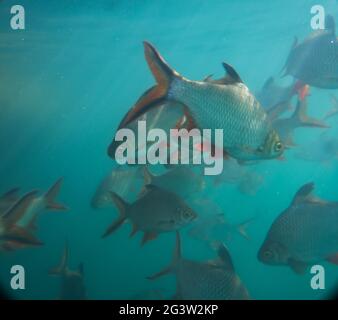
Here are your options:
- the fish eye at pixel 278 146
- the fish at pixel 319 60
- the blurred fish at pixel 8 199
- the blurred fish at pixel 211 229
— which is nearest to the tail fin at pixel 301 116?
the fish at pixel 319 60

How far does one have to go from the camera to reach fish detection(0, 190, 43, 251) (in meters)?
5.04

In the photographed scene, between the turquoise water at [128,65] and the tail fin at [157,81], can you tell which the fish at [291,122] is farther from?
the tail fin at [157,81]

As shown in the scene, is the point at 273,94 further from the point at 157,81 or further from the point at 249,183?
the point at 249,183

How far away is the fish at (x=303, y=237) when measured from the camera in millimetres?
5492

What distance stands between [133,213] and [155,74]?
111 inches

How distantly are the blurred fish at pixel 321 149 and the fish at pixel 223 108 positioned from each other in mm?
12835

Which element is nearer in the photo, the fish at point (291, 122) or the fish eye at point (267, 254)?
the fish eye at point (267, 254)

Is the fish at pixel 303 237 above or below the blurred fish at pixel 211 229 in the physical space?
below

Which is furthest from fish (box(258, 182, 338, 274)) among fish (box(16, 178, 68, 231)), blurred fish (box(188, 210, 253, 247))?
blurred fish (box(188, 210, 253, 247))

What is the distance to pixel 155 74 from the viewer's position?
394cm

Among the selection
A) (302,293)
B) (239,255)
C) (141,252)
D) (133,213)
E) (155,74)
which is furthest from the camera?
(239,255)

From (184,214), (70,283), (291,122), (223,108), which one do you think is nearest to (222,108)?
(223,108)

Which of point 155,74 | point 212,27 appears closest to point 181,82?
point 155,74
